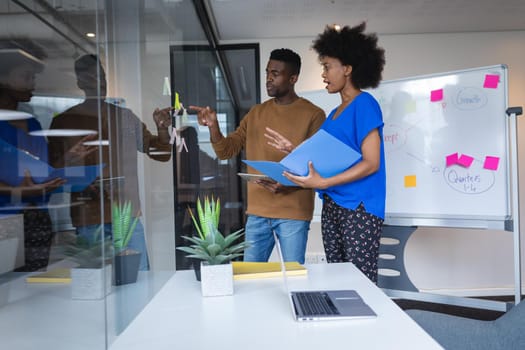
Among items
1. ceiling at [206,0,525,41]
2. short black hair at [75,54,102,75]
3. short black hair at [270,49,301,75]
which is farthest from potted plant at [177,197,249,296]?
ceiling at [206,0,525,41]

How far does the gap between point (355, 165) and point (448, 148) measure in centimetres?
134

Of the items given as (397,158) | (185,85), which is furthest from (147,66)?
(397,158)

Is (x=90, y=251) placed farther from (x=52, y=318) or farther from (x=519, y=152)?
(x=519, y=152)

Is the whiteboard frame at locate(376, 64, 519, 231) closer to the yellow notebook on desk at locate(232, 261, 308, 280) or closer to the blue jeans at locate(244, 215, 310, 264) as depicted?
the blue jeans at locate(244, 215, 310, 264)

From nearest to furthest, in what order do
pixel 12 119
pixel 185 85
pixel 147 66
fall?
pixel 12 119, pixel 147 66, pixel 185 85

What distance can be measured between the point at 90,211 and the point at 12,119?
22cm

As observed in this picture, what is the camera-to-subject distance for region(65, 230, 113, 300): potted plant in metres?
0.71

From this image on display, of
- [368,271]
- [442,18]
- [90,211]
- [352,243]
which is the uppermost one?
[442,18]

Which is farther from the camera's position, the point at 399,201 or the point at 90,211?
the point at 399,201

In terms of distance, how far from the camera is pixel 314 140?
125 cm

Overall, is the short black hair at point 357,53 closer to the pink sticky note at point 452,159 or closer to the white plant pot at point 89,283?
the pink sticky note at point 452,159

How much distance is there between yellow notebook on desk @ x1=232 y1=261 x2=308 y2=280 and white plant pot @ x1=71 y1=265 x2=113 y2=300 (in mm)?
475

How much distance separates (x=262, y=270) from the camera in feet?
4.02

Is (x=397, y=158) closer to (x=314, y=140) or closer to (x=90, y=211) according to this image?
(x=314, y=140)
